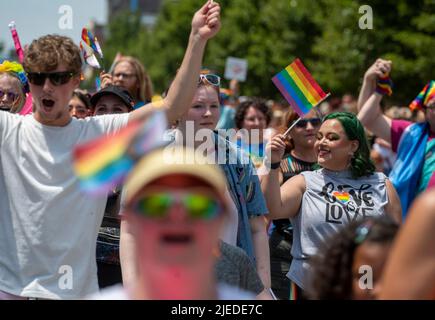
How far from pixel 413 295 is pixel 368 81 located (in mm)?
5285

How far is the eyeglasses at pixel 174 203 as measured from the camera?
2.04 meters

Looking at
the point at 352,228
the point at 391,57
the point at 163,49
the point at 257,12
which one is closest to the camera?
the point at 352,228

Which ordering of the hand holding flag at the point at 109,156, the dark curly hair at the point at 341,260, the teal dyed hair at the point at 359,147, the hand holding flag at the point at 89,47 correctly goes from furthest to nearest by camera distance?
1. the hand holding flag at the point at 89,47
2. the teal dyed hair at the point at 359,147
3. the dark curly hair at the point at 341,260
4. the hand holding flag at the point at 109,156

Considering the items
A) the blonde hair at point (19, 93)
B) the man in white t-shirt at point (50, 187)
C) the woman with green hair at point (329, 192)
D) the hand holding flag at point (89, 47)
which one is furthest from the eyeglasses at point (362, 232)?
the hand holding flag at point (89, 47)

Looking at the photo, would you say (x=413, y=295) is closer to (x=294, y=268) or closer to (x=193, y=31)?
(x=193, y=31)

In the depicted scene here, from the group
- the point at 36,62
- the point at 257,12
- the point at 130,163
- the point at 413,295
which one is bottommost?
the point at 413,295

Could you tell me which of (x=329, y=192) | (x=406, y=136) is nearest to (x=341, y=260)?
(x=329, y=192)

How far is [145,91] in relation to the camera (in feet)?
24.2

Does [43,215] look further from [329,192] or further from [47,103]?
[329,192]

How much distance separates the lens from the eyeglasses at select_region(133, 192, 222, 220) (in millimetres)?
2039

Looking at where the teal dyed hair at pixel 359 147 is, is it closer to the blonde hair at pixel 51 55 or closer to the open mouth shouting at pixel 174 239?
the blonde hair at pixel 51 55

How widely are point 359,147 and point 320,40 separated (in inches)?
812

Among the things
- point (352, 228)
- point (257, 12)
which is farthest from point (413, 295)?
point (257, 12)
